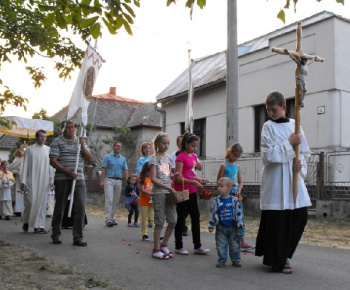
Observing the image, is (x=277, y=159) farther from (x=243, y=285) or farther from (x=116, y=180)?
(x=116, y=180)

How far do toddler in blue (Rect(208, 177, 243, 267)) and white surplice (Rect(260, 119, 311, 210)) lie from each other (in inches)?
19.9

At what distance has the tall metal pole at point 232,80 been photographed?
1193cm

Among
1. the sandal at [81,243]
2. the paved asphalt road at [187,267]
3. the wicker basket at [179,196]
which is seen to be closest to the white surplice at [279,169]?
the paved asphalt road at [187,267]

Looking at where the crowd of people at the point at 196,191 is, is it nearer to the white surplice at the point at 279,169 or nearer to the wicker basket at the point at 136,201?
the white surplice at the point at 279,169

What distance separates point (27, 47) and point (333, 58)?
887 centimetres

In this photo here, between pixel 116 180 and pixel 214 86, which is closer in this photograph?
pixel 116 180

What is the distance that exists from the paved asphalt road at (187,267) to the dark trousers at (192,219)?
0.22 m

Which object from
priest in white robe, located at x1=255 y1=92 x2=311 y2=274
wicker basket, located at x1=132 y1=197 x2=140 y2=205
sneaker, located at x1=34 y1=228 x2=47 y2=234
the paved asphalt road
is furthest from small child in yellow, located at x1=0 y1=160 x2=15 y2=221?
priest in white robe, located at x1=255 y1=92 x2=311 y2=274

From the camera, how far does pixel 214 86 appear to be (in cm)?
2033

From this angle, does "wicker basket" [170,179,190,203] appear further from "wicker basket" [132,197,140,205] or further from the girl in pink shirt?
"wicker basket" [132,197,140,205]

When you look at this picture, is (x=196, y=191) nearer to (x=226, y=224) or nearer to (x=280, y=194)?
(x=226, y=224)

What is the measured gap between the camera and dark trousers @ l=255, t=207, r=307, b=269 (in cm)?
566

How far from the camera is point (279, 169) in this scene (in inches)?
230

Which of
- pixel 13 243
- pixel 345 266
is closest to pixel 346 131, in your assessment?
pixel 345 266
